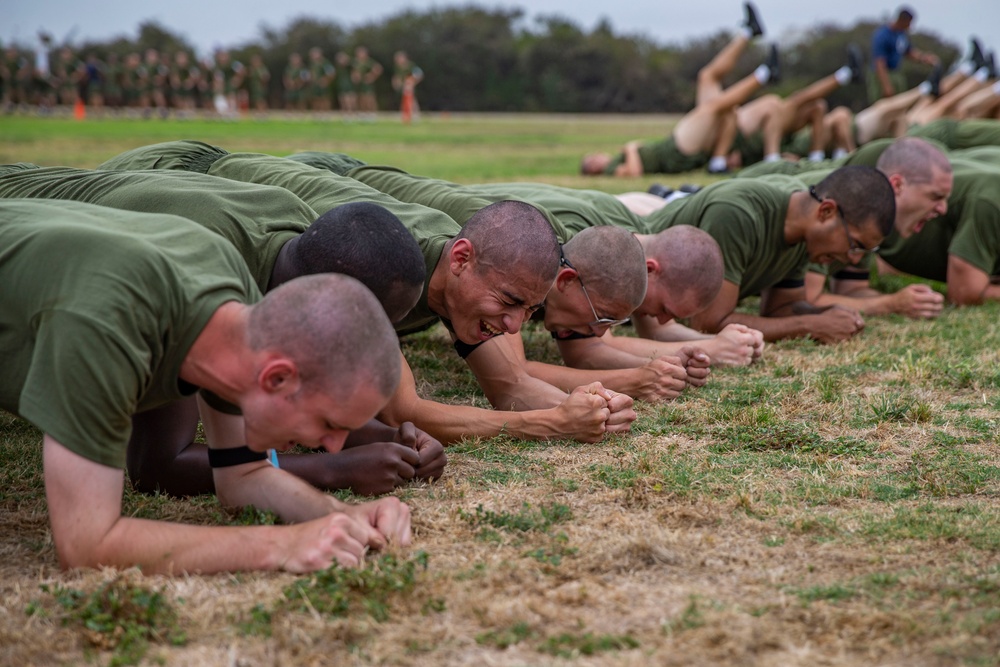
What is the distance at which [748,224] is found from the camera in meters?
5.83

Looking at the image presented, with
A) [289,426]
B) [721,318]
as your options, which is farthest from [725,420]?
[289,426]

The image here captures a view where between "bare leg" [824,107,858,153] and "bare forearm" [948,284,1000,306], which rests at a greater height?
"bare leg" [824,107,858,153]

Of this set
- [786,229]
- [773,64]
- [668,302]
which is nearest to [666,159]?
[773,64]

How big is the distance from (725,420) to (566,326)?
0.91 metres

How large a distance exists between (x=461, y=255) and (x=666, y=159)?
10.8 m

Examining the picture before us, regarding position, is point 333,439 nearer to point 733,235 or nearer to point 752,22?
point 733,235

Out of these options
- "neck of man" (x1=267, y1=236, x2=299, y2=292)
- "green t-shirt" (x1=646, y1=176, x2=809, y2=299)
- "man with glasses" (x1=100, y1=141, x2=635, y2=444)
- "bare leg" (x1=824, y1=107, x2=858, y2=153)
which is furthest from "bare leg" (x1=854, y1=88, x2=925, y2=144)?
"neck of man" (x1=267, y1=236, x2=299, y2=292)

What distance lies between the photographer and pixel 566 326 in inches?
195

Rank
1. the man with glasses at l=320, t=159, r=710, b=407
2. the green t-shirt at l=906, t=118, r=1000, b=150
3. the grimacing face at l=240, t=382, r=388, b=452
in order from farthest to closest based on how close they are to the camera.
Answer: the green t-shirt at l=906, t=118, r=1000, b=150 → the man with glasses at l=320, t=159, r=710, b=407 → the grimacing face at l=240, t=382, r=388, b=452

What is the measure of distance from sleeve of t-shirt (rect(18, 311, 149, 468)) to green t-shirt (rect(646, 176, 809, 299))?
3920 millimetres

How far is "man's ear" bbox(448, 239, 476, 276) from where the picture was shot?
420 cm

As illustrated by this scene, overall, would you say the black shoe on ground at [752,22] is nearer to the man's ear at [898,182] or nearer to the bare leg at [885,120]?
the bare leg at [885,120]

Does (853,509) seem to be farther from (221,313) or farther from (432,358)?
(432,358)

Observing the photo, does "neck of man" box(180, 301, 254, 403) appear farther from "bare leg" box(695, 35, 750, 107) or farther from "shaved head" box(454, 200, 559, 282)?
"bare leg" box(695, 35, 750, 107)
